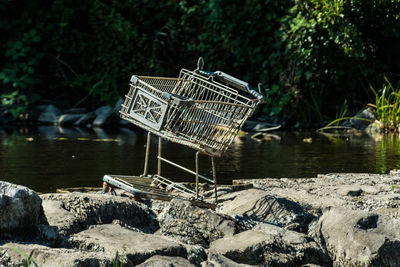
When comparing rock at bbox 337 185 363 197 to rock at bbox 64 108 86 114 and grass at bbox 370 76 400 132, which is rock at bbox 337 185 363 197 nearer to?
grass at bbox 370 76 400 132

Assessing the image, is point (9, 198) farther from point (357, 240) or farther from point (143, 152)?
point (143, 152)

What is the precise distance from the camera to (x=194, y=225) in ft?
13.9

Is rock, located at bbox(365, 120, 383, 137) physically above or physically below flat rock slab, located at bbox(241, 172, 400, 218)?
below

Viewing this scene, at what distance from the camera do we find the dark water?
23.2ft

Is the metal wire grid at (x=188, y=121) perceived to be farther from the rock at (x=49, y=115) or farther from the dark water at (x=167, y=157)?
the rock at (x=49, y=115)

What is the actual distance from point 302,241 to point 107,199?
142 centimetres

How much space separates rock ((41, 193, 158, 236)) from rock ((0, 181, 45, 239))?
218mm

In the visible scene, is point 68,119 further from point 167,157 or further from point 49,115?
point 167,157

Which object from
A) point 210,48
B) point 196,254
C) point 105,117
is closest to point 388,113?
point 210,48

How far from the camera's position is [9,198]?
12.0 ft

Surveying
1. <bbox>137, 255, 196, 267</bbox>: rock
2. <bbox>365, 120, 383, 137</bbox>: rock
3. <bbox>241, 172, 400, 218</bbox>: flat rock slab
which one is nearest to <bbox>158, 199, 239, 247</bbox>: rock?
<bbox>137, 255, 196, 267</bbox>: rock

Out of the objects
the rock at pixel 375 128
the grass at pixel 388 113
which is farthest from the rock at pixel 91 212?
the rock at pixel 375 128

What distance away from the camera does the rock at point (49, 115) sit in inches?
578

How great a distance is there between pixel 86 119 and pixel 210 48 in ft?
11.3
